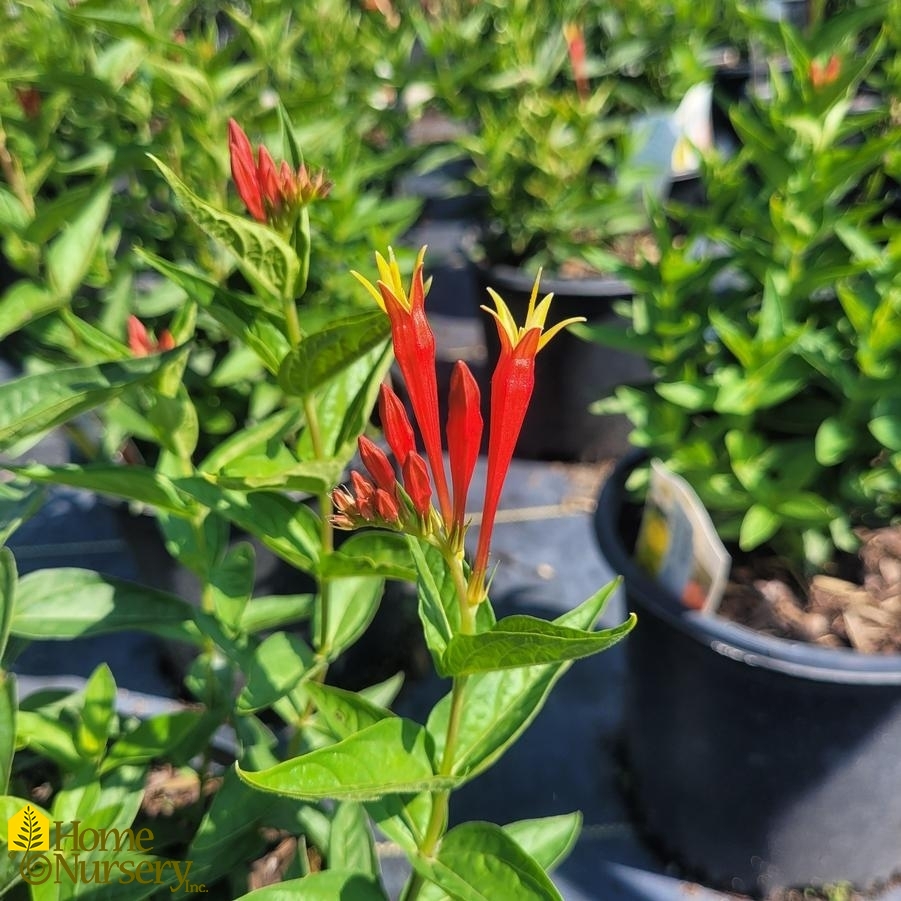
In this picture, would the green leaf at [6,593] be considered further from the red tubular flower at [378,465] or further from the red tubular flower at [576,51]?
the red tubular flower at [576,51]

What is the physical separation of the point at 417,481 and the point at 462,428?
0.05 meters

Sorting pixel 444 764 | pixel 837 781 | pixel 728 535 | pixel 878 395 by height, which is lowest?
pixel 837 781

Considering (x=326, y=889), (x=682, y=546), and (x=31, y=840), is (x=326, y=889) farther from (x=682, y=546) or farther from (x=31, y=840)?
(x=682, y=546)

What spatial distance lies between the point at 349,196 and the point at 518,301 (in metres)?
0.78

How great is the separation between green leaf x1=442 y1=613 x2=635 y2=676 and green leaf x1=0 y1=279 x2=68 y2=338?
0.74m

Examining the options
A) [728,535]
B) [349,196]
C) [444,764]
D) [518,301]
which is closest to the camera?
[444,764]

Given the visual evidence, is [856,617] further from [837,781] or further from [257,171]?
→ [257,171]

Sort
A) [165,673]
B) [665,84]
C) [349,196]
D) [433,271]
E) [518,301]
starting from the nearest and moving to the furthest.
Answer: [349,196] → [165,673] → [518,301] → [665,84] → [433,271]

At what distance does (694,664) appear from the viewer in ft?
3.57

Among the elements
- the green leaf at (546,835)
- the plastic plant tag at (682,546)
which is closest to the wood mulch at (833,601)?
the plastic plant tag at (682,546)

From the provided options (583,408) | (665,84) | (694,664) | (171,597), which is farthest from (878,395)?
(665,84)

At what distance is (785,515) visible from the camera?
1075 millimetres

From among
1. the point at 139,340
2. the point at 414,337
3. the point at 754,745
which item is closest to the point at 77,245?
the point at 139,340

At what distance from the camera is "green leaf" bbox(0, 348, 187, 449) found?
2.21 ft
